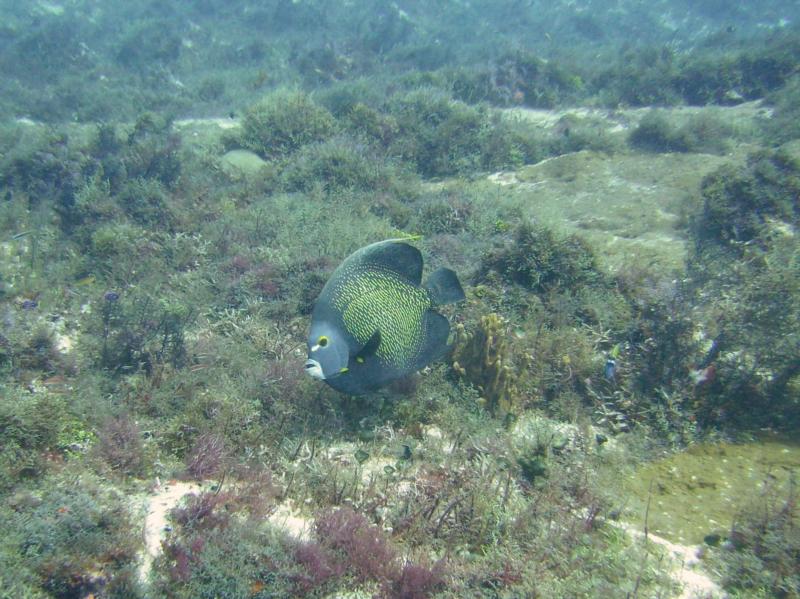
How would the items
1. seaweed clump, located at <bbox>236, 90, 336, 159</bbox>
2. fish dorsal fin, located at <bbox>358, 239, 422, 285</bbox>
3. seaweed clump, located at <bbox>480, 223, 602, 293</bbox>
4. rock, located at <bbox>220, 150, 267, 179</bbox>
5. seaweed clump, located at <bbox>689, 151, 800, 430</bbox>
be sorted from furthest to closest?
1. seaweed clump, located at <bbox>236, 90, 336, 159</bbox>
2. rock, located at <bbox>220, 150, 267, 179</bbox>
3. seaweed clump, located at <bbox>480, 223, 602, 293</bbox>
4. seaweed clump, located at <bbox>689, 151, 800, 430</bbox>
5. fish dorsal fin, located at <bbox>358, 239, 422, 285</bbox>

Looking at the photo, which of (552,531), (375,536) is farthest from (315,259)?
(552,531)

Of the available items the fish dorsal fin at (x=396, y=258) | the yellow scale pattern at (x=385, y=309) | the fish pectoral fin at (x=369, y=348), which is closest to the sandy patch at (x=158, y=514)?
the fish pectoral fin at (x=369, y=348)

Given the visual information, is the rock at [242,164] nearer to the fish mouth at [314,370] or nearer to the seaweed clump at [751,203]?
the fish mouth at [314,370]

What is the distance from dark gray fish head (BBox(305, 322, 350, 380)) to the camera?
8.32 feet

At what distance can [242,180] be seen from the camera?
784cm

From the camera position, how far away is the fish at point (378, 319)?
277 centimetres

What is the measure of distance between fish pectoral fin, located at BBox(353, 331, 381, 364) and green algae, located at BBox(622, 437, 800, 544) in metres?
2.20

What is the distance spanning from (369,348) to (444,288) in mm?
724

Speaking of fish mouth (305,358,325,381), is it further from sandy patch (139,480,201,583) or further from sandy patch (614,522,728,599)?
sandy patch (614,522,728,599)

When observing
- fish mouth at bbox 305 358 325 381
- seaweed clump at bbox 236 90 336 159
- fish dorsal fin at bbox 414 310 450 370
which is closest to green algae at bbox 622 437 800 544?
fish dorsal fin at bbox 414 310 450 370

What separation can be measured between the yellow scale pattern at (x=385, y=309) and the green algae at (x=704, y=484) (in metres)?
2.02

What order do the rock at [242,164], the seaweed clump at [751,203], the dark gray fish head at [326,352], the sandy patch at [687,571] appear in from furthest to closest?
the rock at [242,164]
the seaweed clump at [751,203]
the sandy patch at [687,571]
the dark gray fish head at [326,352]

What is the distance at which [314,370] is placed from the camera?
2453 mm

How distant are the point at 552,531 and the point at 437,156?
25.9ft
